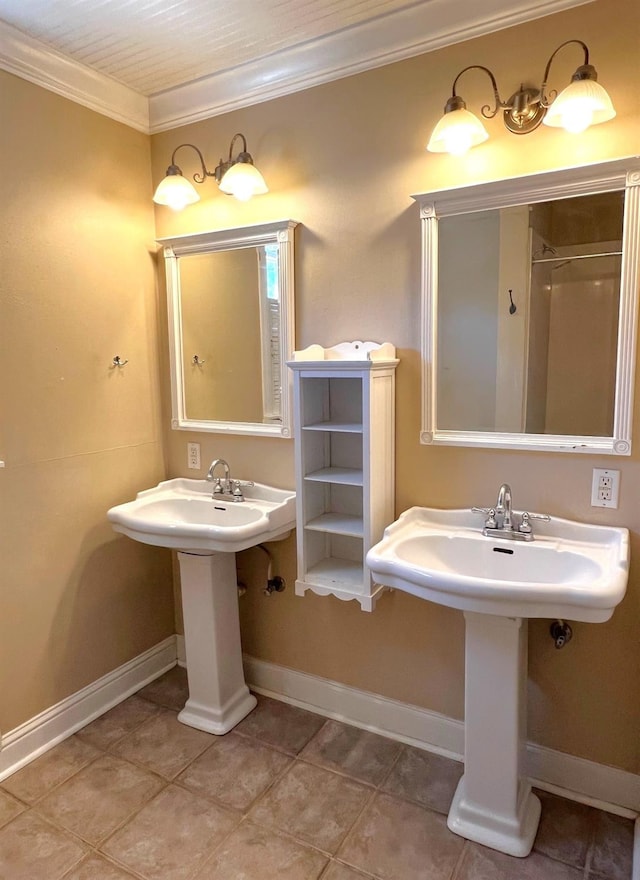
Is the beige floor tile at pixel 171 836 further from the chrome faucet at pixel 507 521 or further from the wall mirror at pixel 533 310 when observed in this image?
the wall mirror at pixel 533 310

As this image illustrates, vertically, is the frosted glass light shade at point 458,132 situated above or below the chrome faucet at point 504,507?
above

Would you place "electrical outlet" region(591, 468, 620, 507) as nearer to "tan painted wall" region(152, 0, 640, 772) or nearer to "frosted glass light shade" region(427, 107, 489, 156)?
"tan painted wall" region(152, 0, 640, 772)

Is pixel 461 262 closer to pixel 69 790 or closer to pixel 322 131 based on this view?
pixel 322 131

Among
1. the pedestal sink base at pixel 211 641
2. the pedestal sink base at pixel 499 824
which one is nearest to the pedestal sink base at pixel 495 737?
the pedestal sink base at pixel 499 824

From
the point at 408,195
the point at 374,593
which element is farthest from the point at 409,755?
the point at 408,195

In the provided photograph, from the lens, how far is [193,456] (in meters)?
2.50

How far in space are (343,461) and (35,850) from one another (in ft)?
5.15

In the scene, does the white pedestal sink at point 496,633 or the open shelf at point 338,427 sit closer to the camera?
the white pedestal sink at point 496,633

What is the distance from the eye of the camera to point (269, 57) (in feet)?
6.60

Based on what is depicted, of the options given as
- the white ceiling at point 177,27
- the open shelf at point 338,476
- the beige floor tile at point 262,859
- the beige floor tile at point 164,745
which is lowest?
the beige floor tile at point 262,859

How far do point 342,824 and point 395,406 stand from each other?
137 centimetres

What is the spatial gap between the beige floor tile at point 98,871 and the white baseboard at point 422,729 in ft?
2.93

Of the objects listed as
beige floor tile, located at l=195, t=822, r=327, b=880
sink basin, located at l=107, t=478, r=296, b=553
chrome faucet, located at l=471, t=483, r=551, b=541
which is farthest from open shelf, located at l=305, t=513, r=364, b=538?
beige floor tile, located at l=195, t=822, r=327, b=880

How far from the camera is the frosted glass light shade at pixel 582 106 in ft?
4.71
